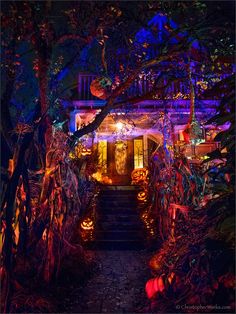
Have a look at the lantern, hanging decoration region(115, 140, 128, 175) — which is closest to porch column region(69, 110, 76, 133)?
the lantern

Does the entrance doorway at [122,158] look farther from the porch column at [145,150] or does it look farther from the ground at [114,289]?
→ the ground at [114,289]

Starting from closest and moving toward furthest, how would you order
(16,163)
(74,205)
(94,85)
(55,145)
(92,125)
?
(16,163) → (55,145) → (74,205) → (92,125) → (94,85)

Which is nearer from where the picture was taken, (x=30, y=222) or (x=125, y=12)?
(x=30, y=222)

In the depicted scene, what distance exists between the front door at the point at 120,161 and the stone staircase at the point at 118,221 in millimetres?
3558

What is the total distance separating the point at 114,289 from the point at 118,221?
3730 millimetres

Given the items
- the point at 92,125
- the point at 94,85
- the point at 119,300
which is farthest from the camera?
the point at 94,85

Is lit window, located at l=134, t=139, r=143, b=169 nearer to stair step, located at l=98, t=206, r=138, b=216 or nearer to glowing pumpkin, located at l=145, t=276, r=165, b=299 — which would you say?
stair step, located at l=98, t=206, r=138, b=216

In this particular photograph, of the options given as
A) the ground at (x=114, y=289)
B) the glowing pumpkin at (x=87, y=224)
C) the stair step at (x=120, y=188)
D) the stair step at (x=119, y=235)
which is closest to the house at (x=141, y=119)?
the stair step at (x=120, y=188)

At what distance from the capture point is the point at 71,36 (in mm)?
5566

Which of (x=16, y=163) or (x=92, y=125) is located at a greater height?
(x=92, y=125)

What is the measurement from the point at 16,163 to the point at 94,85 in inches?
185

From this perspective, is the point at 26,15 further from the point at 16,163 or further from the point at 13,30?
the point at 16,163

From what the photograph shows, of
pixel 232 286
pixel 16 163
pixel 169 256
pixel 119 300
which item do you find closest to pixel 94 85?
pixel 16 163

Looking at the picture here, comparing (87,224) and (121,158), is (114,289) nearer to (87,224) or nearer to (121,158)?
(87,224)
